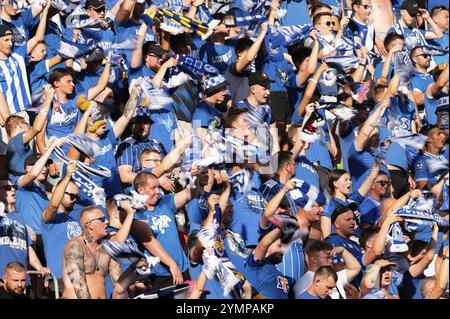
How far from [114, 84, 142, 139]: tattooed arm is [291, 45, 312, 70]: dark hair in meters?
1.81

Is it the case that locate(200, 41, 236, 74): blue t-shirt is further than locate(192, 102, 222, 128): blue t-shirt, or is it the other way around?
locate(200, 41, 236, 74): blue t-shirt

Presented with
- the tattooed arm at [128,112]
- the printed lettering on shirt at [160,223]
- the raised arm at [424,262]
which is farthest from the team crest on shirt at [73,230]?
the raised arm at [424,262]

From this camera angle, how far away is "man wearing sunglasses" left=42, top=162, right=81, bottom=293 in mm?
11133

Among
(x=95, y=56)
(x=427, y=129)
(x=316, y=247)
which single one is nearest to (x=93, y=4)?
(x=95, y=56)

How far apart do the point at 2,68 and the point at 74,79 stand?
2.04 feet

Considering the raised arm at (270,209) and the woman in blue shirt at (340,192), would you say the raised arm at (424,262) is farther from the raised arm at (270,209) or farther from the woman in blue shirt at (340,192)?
the raised arm at (270,209)

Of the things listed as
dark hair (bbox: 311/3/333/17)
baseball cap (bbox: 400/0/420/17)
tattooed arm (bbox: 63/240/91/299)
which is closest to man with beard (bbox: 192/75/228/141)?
dark hair (bbox: 311/3/333/17)

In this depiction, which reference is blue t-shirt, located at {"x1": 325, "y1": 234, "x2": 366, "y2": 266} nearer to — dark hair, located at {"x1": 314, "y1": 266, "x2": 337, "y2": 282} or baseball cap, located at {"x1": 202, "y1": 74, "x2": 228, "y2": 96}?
dark hair, located at {"x1": 314, "y1": 266, "x2": 337, "y2": 282}

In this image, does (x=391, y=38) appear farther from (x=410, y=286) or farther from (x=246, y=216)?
(x=246, y=216)

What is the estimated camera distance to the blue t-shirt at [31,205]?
37.2 ft

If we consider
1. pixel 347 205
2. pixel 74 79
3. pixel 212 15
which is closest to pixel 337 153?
pixel 347 205

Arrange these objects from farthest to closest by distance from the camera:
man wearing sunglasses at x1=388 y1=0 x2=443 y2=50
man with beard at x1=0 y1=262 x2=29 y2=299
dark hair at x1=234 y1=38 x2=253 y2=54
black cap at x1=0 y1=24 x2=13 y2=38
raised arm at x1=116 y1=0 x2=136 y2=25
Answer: man wearing sunglasses at x1=388 y1=0 x2=443 y2=50 → dark hair at x1=234 y1=38 x2=253 y2=54 → raised arm at x1=116 y1=0 x2=136 y2=25 → black cap at x1=0 y1=24 x2=13 y2=38 → man with beard at x1=0 y1=262 x2=29 y2=299

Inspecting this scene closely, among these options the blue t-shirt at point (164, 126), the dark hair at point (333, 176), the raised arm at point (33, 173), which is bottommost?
the dark hair at point (333, 176)

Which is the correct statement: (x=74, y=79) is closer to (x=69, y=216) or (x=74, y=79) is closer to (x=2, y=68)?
(x=2, y=68)
